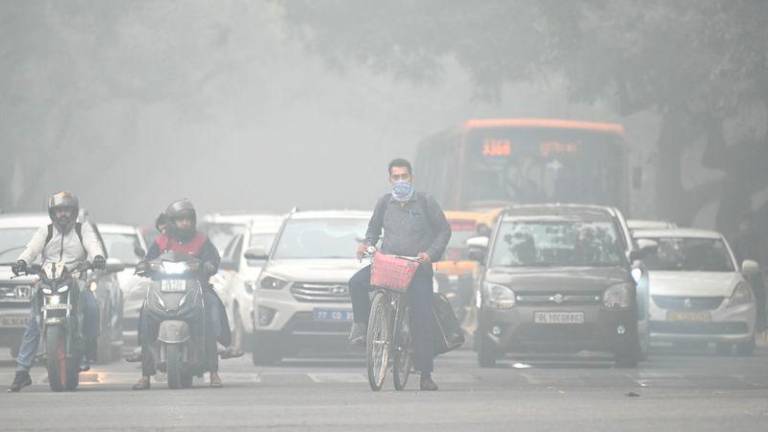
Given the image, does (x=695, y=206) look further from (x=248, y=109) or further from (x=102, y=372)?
(x=248, y=109)

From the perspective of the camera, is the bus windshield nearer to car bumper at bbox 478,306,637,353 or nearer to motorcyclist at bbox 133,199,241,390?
car bumper at bbox 478,306,637,353

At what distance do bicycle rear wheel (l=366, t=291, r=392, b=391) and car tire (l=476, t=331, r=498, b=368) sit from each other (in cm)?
503

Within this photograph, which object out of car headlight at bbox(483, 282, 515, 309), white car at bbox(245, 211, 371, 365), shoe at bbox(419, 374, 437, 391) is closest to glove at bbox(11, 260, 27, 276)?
shoe at bbox(419, 374, 437, 391)

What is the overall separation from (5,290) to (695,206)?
22.4 metres

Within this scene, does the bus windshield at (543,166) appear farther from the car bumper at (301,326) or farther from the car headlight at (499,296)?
the car bumper at (301,326)

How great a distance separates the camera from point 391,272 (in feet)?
53.4

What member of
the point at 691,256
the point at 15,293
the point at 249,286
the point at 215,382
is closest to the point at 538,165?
the point at 691,256

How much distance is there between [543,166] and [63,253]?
18949mm

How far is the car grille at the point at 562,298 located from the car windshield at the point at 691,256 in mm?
5392

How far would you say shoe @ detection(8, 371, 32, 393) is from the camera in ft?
55.1

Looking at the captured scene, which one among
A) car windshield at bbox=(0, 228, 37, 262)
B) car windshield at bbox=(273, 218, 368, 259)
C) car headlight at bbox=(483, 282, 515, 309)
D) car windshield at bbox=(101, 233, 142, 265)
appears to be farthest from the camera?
car windshield at bbox=(101, 233, 142, 265)

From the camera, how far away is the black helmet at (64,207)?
17172 millimetres

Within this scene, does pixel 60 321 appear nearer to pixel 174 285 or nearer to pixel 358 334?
pixel 174 285

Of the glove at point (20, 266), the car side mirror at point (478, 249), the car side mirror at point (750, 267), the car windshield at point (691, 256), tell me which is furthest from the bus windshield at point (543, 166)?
the glove at point (20, 266)
